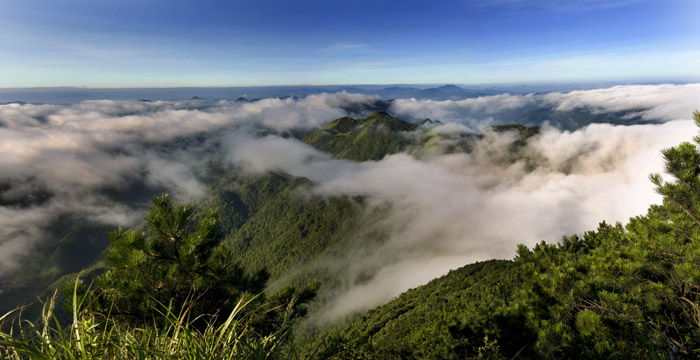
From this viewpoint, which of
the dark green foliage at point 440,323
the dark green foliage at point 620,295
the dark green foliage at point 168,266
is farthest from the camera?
the dark green foliage at point 440,323

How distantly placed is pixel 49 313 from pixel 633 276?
12093 millimetres

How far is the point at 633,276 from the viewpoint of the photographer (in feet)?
24.5

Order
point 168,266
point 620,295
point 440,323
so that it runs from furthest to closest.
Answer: point 440,323 → point 620,295 → point 168,266

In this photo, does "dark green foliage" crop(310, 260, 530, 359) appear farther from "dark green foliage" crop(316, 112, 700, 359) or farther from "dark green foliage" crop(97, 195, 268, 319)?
"dark green foliage" crop(97, 195, 268, 319)

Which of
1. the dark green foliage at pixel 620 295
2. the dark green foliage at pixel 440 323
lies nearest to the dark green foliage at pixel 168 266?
the dark green foliage at pixel 440 323

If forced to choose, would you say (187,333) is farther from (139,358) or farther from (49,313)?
(49,313)

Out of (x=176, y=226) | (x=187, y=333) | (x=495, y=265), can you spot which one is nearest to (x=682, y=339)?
(x=187, y=333)

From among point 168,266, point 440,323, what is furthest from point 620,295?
point 440,323

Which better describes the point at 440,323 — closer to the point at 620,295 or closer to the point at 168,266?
the point at 620,295

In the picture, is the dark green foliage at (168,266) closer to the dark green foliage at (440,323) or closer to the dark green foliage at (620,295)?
the dark green foliage at (440,323)

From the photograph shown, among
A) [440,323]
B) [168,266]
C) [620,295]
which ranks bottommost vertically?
[440,323]

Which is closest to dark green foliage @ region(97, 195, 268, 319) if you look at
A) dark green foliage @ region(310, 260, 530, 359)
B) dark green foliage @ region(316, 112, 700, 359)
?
dark green foliage @ region(310, 260, 530, 359)

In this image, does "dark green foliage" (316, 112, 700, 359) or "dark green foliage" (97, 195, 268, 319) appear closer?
"dark green foliage" (316, 112, 700, 359)

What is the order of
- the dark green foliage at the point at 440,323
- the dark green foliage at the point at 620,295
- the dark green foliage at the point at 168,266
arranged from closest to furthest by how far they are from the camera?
the dark green foliage at the point at 620,295
the dark green foliage at the point at 168,266
the dark green foliage at the point at 440,323
